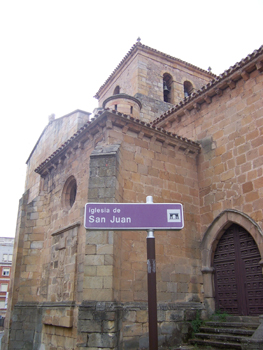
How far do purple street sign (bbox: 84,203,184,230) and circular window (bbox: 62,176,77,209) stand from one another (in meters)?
6.73

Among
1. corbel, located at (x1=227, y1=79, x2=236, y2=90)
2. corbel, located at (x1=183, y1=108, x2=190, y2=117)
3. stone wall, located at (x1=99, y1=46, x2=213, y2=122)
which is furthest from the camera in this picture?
stone wall, located at (x1=99, y1=46, x2=213, y2=122)

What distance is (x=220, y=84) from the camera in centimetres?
952

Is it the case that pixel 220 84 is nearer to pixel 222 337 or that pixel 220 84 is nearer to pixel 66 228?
pixel 66 228

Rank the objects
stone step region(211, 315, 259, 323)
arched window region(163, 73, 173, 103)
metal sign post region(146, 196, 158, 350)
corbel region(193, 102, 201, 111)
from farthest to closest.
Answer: arched window region(163, 73, 173, 103)
corbel region(193, 102, 201, 111)
stone step region(211, 315, 259, 323)
metal sign post region(146, 196, 158, 350)

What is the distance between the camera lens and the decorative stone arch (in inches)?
327

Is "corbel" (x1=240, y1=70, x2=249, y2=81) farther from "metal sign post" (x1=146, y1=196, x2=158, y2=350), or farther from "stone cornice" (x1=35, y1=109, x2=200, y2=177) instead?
"metal sign post" (x1=146, y1=196, x2=158, y2=350)

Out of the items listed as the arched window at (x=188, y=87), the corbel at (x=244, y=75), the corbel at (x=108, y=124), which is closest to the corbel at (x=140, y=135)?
the corbel at (x=108, y=124)

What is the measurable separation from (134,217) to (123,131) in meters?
5.60

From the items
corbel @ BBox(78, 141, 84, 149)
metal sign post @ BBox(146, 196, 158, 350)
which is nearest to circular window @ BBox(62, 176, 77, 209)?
corbel @ BBox(78, 141, 84, 149)

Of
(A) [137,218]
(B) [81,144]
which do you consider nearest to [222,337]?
(A) [137,218]

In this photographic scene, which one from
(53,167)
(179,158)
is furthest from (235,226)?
(53,167)

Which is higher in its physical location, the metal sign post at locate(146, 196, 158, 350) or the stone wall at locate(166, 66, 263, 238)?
the stone wall at locate(166, 66, 263, 238)

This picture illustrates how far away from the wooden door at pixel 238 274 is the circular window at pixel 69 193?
451cm

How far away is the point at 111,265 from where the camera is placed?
6.68 meters
